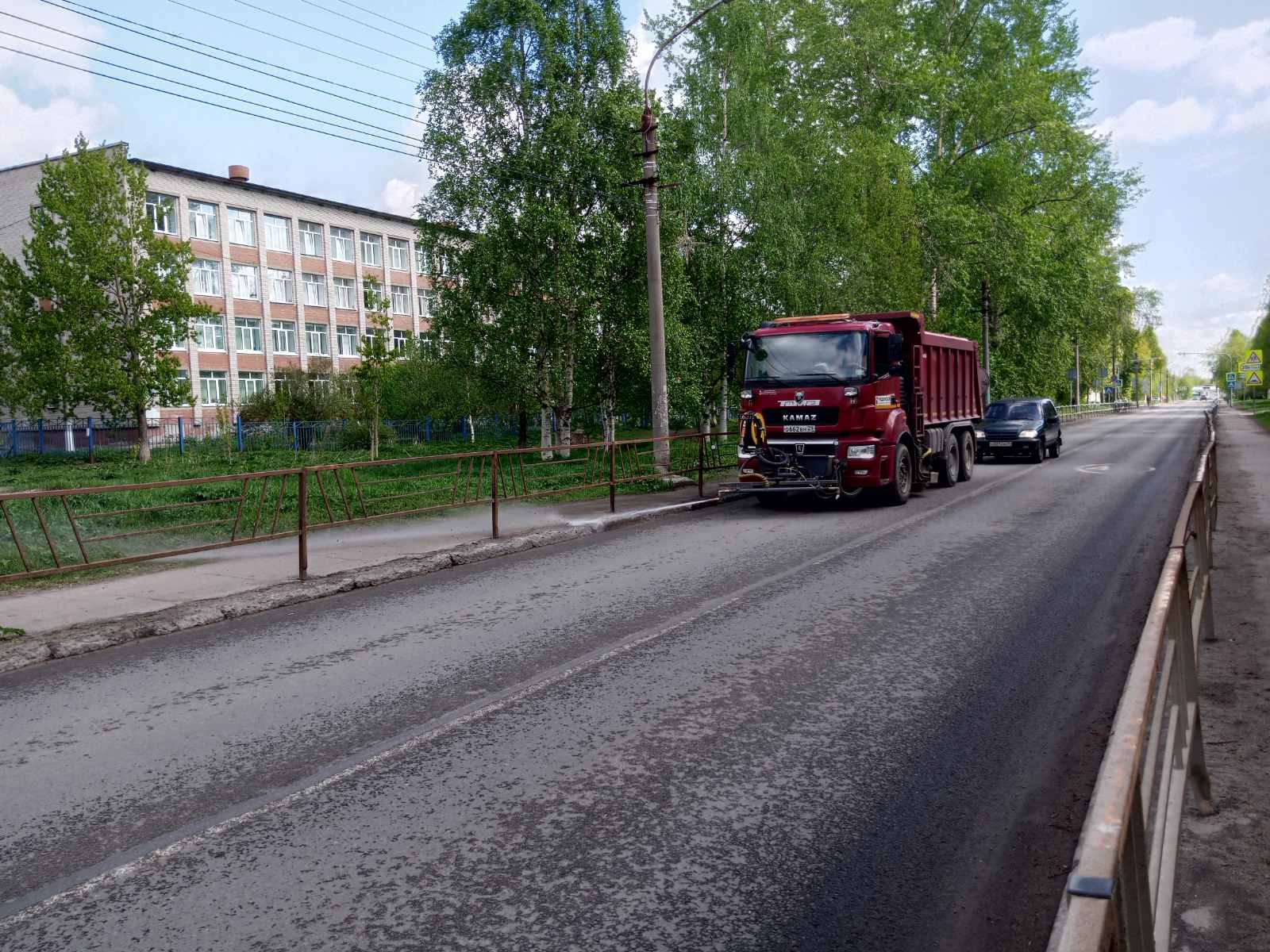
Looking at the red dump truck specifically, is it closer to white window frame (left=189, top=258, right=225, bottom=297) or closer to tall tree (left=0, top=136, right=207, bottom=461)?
tall tree (left=0, top=136, right=207, bottom=461)

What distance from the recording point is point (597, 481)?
1641 cm

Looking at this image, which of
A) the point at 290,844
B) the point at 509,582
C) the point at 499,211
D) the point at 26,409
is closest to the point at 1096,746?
the point at 290,844

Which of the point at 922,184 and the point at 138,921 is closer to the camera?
the point at 138,921

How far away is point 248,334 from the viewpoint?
5831 centimetres

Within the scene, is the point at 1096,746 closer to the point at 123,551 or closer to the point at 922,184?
the point at 123,551

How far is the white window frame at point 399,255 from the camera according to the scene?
225 feet

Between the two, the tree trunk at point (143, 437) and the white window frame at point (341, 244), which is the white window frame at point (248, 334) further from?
the tree trunk at point (143, 437)

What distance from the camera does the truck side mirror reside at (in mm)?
15625

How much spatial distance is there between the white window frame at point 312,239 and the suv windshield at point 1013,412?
1865 inches

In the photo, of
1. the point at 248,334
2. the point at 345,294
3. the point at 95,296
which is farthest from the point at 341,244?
the point at 95,296

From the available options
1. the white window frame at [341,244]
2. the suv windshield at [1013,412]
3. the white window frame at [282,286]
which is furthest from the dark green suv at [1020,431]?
the white window frame at [341,244]

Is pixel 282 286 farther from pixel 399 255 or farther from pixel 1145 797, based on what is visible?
pixel 1145 797

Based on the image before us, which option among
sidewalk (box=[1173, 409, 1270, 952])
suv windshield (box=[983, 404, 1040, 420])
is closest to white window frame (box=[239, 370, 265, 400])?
suv windshield (box=[983, 404, 1040, 420])

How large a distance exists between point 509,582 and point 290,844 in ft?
20.9
